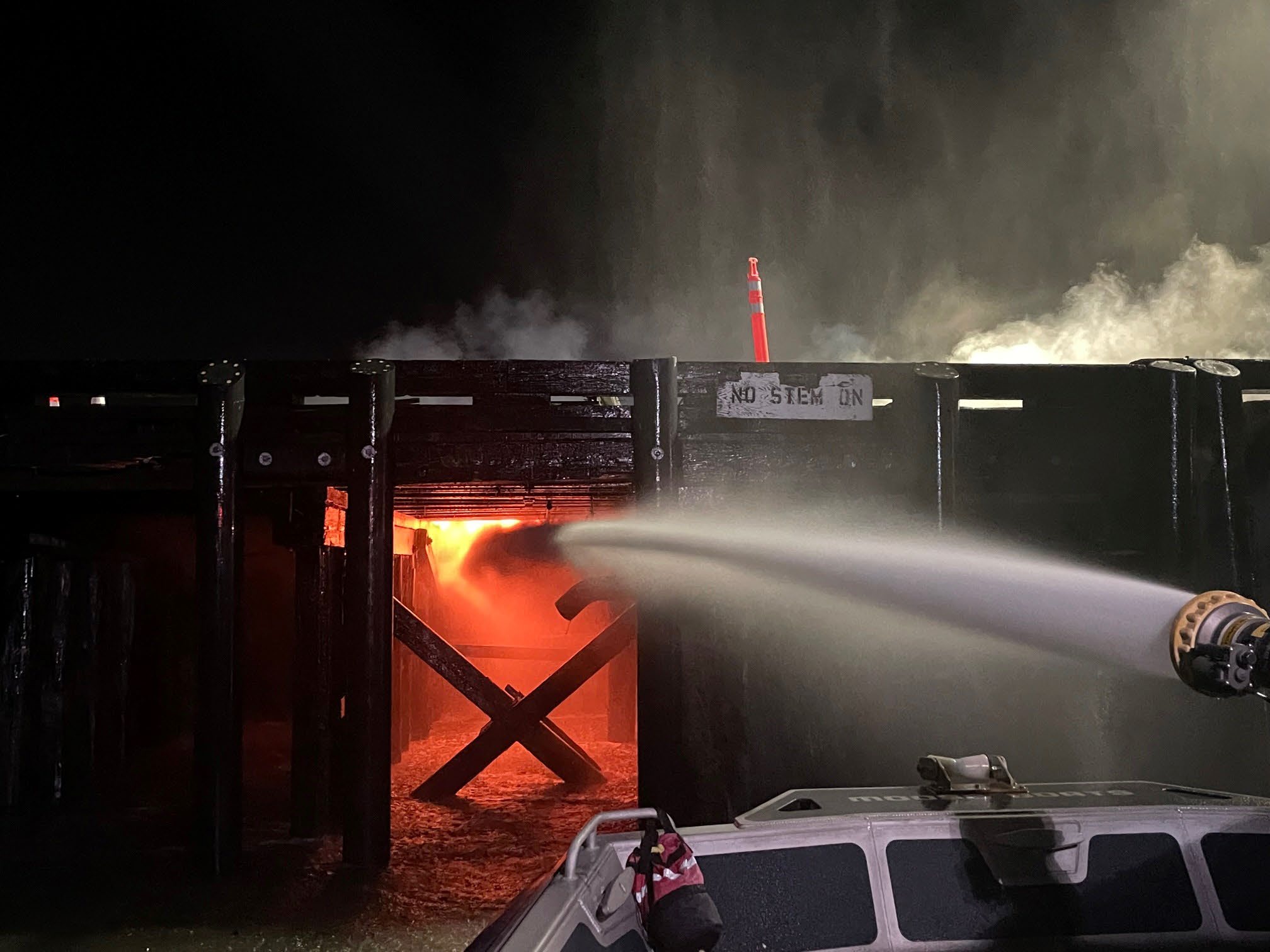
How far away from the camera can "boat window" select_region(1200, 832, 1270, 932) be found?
4.02 metres

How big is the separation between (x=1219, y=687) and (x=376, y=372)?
633 centimetres

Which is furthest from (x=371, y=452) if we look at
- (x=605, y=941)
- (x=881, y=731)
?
(x=605, y=941)

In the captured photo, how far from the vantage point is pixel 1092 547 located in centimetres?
836

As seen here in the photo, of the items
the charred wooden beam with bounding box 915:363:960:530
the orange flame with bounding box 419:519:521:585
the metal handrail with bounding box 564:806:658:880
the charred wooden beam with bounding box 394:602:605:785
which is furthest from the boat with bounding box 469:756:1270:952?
the orange flame with bounding box 419:519:521:585

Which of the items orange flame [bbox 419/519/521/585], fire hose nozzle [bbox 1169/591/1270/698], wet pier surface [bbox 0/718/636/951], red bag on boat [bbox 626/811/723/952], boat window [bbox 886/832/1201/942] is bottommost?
wet pier surface [bbox 0/718/636/951]

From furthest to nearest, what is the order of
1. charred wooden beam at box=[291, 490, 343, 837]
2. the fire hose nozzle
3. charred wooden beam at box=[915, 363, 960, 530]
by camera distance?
charred wooden beam at box=[291, 490, 343, 837] < charred wooden beam at box=[915, 363, 960, 530] < the fire hose nozzle

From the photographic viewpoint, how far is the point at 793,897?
3879mm

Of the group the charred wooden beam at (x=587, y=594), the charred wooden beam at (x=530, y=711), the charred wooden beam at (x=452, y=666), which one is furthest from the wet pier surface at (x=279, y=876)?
the charred wooden beam at (x=587, y=594)

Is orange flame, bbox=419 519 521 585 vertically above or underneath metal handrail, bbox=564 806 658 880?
above

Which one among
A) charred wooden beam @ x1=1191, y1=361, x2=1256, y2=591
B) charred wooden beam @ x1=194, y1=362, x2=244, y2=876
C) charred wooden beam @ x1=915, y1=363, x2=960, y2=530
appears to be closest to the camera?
charred wooden beam @ x1=194, y1=362, x2=244, y2=876

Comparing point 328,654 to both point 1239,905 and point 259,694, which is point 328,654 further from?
point 1239,905

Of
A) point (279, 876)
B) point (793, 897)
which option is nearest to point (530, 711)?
point (279, 876)

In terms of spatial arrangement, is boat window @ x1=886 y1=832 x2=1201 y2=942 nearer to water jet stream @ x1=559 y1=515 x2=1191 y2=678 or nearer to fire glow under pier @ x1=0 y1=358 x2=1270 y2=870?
water jet stream @ x1=559 y1=515 x2=1191 y2=678

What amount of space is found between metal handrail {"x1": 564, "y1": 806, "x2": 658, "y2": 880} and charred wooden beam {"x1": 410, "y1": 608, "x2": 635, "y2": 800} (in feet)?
20.3
